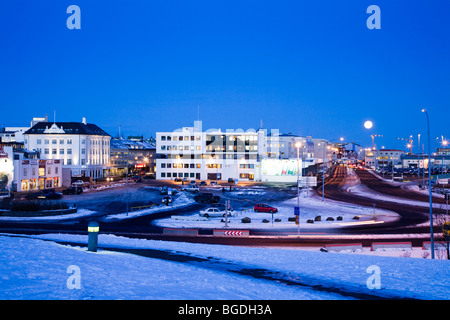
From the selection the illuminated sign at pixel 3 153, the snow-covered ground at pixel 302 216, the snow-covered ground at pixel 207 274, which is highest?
the illuminated sign at pixel 3 153

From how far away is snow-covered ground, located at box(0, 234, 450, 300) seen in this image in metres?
9.20

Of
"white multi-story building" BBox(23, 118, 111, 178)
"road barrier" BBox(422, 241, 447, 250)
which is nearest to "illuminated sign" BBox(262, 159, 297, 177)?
"white multi-story building" BBox(23, 118, 111, 178)

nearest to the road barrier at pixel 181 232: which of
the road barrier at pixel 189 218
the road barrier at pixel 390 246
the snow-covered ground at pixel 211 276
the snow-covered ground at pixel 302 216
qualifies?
the snow-covered ground at pixel 302 216

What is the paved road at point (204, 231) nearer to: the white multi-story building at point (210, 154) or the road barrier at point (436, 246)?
the road barrier at point (436, 246)

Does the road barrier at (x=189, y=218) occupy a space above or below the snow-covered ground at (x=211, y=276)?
below

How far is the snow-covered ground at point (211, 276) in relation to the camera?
30.2ft

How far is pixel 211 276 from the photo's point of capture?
1162 cm

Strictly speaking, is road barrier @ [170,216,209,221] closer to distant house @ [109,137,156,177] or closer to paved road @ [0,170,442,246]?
paved road @ [0,170,442,246]

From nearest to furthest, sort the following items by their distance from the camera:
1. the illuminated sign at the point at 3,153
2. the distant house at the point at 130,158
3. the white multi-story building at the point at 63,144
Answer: the illuminated sign at the point at 3,153 < the white multi-story building at the point at 63,144 < the distant house at the point at 130,158

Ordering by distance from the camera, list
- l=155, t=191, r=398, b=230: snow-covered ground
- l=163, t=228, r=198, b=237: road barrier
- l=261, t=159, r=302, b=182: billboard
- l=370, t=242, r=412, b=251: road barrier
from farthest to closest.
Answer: l=261, t=159, r=302, b=182: billboard
l=155, t=191, r=398, b=230: snow-covered ground
l=163, t=228, r=198, b=237: road barrier
l=370, t=242, r=412, b=251: road barrier

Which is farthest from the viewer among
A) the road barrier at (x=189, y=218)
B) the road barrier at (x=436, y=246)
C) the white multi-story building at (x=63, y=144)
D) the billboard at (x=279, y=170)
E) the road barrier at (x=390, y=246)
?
the white multi-story building at (x=63, y=144)

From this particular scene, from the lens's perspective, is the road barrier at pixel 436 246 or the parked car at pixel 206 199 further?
the parked car at pixel 206 199
